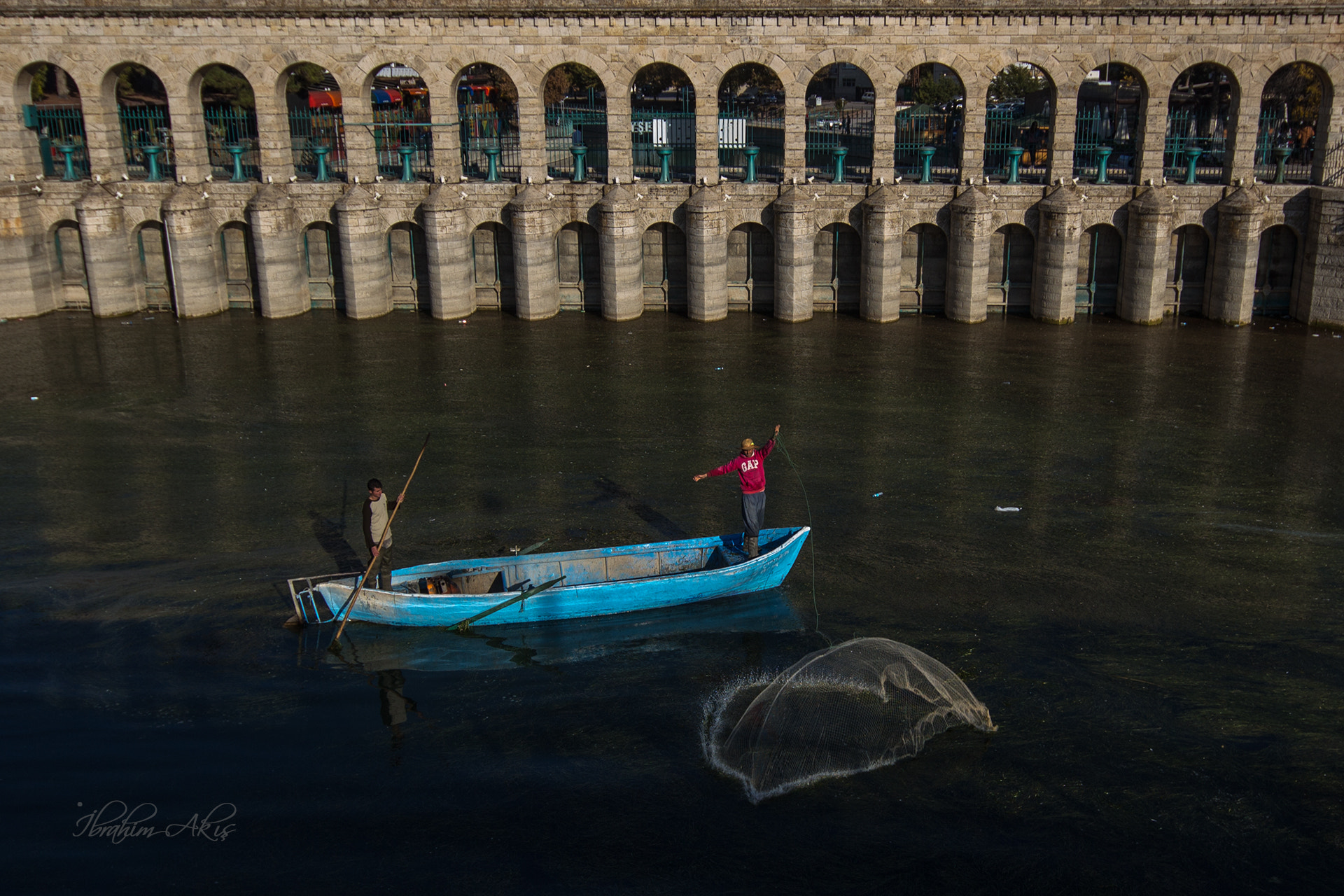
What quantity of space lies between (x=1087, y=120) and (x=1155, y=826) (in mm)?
32067

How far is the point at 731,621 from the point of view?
15.4 metres

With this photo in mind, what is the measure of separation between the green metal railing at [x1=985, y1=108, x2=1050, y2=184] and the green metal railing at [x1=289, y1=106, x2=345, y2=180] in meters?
18.0

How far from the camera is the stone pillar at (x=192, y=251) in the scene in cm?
3112

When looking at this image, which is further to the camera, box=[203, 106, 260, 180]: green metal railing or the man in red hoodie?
box=[203, 106, 260, 180]: green metal railing

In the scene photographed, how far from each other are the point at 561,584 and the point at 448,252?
17886 millimetres

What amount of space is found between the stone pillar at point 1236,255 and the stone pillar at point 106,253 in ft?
94.4

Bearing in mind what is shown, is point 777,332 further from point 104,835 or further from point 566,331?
point 104,835

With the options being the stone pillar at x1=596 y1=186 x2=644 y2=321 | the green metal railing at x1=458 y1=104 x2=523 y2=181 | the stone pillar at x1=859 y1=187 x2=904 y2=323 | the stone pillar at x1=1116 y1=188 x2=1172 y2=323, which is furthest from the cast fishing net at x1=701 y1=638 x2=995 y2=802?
the green metal railing at x1=458 y1=104 x2=523 y2=181

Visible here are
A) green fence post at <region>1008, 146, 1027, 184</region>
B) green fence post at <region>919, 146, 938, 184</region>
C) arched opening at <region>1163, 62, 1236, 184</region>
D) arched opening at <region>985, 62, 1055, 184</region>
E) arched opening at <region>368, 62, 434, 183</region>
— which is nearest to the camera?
green fence post at <region>1008, 146, 1027, 184</region>

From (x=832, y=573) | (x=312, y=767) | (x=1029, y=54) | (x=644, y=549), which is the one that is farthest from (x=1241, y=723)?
(x=1029, y=54)

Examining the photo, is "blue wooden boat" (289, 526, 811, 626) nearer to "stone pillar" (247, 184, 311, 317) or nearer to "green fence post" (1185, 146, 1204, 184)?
"stone pillar" (247, 184, 311, 317)

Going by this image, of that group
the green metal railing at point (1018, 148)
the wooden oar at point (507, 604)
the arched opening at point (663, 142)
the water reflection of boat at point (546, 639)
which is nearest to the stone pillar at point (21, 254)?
the arched opening at point (663, 142)

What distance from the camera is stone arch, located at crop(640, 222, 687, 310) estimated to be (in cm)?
3312

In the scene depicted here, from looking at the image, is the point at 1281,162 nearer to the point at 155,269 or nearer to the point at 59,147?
the point at 155,269
